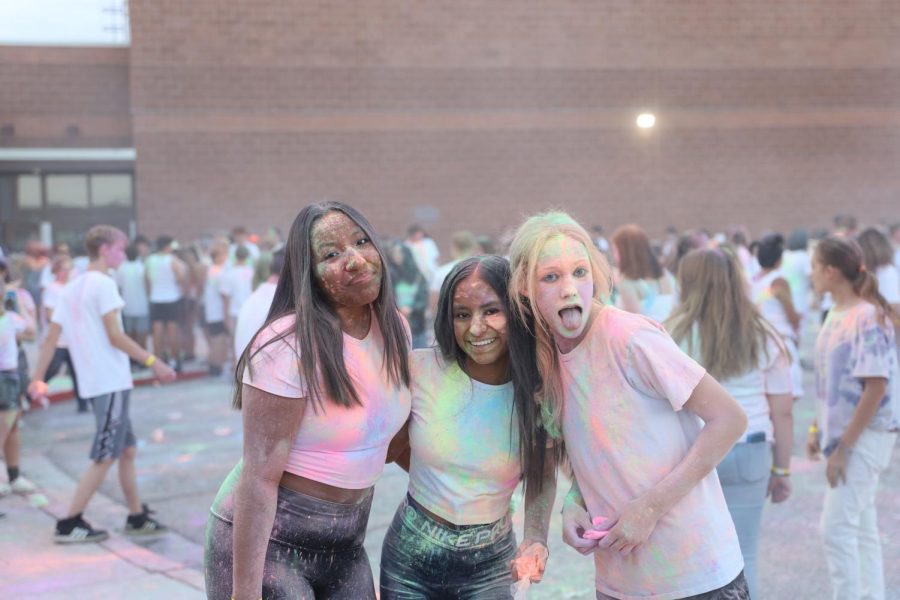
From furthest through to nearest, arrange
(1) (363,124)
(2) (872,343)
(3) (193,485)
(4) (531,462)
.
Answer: (1) (363,124) < (3) (193,485) < (2) (872,343) < (4) (531,462)

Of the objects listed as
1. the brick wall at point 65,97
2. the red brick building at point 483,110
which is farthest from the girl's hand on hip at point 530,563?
the brick wall at point 65,97

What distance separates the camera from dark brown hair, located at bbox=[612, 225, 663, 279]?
6.48 metres

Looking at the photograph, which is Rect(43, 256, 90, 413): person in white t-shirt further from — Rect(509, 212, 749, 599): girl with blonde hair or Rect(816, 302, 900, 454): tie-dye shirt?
Rect(509, 212, 749, 599): girl with blonde hair

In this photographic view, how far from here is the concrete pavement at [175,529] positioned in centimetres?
493

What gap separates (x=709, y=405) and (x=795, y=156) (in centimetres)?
2190

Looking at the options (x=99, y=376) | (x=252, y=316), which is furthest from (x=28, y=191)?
(x=252, y=316)

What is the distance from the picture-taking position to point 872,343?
4055 mm

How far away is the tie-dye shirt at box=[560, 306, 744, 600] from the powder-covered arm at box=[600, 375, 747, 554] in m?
0.04

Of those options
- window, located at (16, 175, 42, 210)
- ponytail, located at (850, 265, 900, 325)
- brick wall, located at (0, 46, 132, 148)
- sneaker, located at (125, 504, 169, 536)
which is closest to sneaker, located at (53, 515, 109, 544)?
sneaker, located at (125, 504, 169, 536)

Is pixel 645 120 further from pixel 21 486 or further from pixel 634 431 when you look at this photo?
pixel 634 431

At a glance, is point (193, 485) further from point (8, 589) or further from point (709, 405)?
point (709, 405)

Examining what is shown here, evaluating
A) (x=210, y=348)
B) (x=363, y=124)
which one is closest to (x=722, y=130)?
(x=363, y=124)

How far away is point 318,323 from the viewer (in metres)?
2.39

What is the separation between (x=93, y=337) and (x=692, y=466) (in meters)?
4.51
